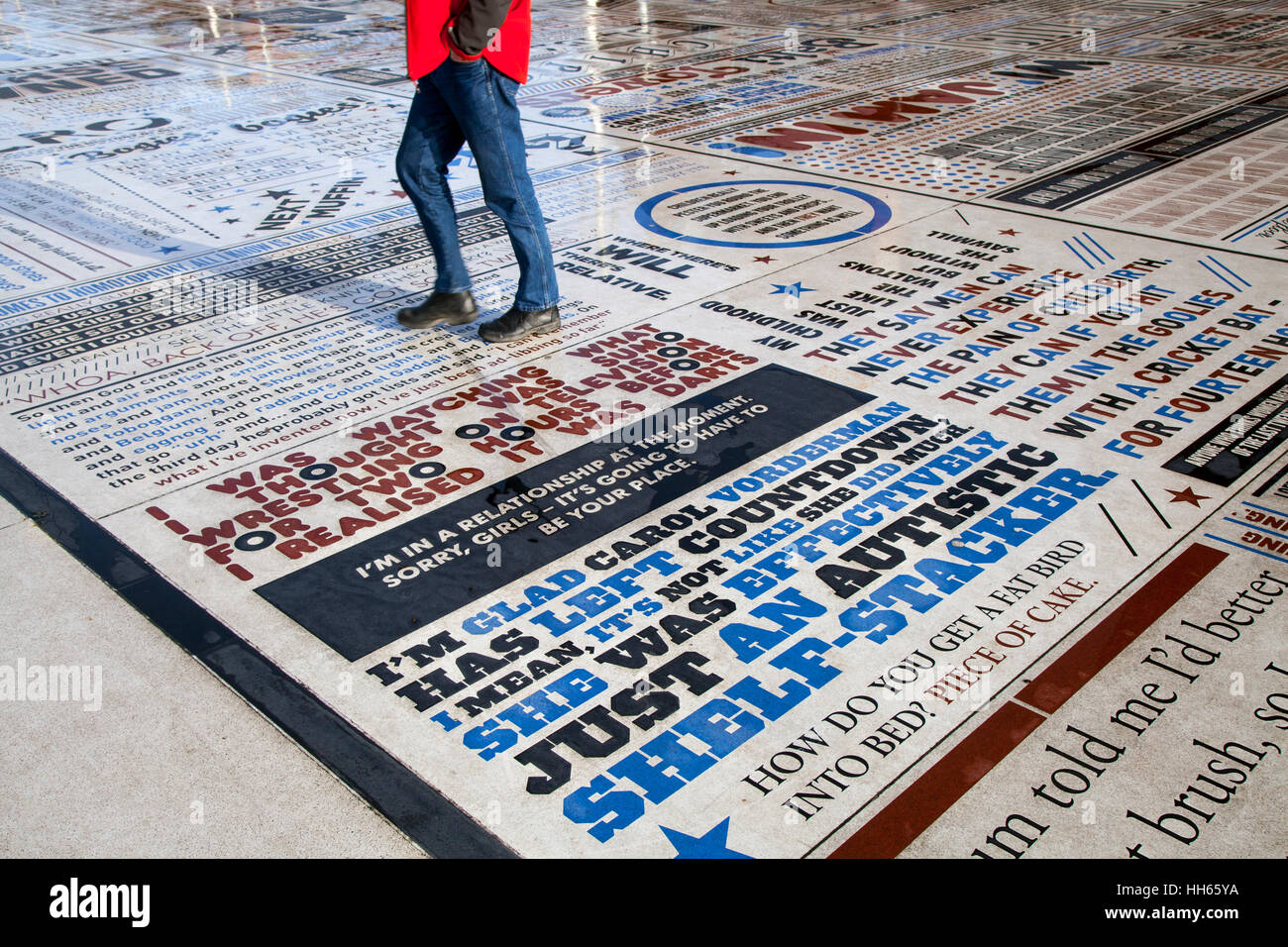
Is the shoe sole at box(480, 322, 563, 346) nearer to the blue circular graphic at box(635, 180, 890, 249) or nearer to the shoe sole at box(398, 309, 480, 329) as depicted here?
the shoe sole at box(398, 309, 480, 329)

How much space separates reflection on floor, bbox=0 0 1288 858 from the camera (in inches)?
86.4

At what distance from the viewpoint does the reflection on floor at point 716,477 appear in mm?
2193

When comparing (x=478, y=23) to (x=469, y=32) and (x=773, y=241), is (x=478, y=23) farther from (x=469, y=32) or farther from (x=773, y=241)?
(x=773, y=241)

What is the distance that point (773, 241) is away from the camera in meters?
4.98

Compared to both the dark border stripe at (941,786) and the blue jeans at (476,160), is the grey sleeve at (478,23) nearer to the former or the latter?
the blue jeans at (476,160)

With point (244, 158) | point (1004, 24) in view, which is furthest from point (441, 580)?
point (1004, 24)

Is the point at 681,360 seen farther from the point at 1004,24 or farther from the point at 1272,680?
the point at 1004,24

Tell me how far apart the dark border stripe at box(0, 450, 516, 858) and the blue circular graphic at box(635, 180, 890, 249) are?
2781 mm

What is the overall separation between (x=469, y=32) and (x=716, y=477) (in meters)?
1.57

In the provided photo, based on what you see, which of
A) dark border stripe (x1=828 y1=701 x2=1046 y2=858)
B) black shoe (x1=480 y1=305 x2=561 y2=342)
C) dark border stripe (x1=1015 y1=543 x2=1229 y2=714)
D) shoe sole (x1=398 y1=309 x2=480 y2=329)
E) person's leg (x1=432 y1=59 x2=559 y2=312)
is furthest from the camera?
shoe sole (x1=398 y1=309 x2=480 y2=329)

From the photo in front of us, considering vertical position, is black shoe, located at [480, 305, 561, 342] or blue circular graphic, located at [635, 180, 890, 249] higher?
blue circular graphic, located at [635, 180, 890, 249]

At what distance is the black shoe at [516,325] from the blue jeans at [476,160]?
28 mm

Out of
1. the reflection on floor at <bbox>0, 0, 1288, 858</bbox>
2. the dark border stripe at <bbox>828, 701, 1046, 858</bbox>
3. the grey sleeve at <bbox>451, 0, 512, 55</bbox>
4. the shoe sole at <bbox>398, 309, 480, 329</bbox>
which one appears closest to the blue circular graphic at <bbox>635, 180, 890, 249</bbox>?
the reflection on floor at <bbox>0, 0, 1288, 858</bbox>

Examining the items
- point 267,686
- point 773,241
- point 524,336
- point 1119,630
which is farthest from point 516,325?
point 1119,630
